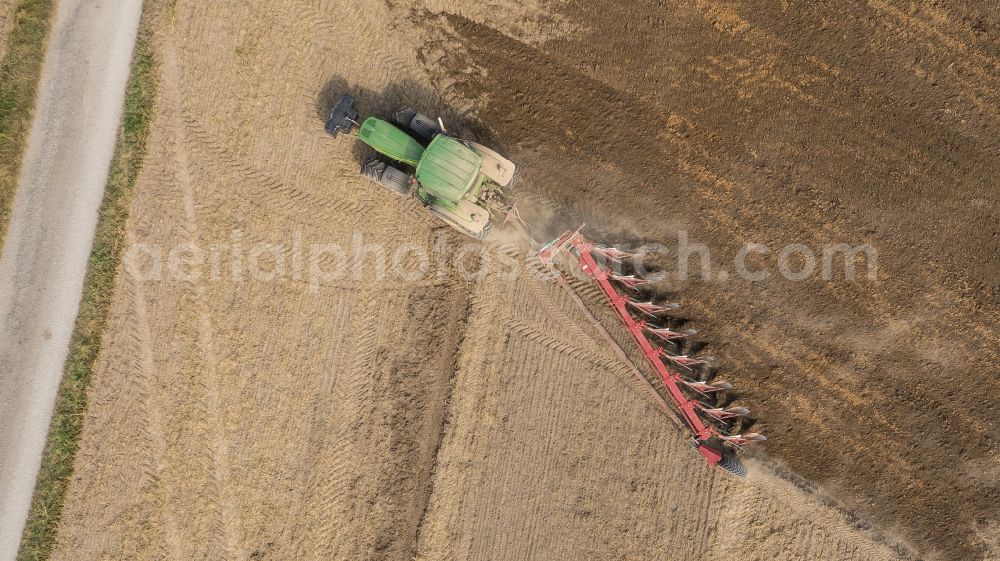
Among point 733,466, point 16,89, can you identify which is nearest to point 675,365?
point 733,466

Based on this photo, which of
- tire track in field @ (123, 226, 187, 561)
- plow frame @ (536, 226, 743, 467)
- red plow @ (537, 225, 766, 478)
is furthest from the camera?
red plow @ (537, 225, 766, 478)

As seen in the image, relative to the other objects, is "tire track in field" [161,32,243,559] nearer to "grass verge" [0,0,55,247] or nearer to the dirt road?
the dirt road

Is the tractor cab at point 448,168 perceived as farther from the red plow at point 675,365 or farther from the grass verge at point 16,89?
the grass verge at point 16,89

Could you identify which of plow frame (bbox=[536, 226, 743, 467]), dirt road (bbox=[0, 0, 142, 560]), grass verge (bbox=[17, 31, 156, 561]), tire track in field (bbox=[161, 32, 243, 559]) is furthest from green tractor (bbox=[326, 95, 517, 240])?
dirt road (bbox=[0, 0, 142, 560])

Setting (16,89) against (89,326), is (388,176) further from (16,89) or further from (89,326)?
(16,89)

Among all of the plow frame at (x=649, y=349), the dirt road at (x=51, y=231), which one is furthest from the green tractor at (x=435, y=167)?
the dirt road at (x=51, y=231)
